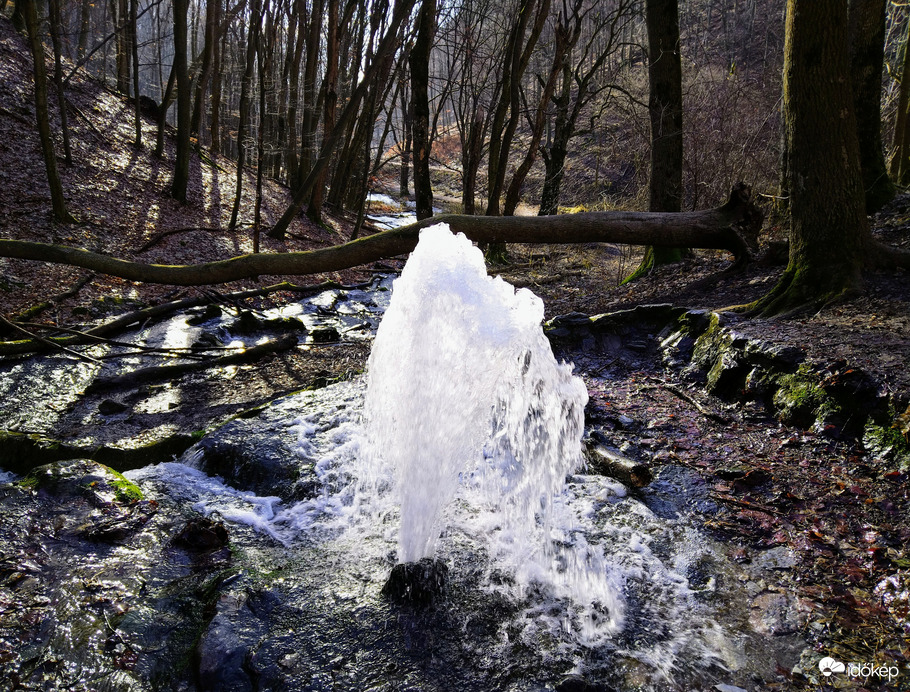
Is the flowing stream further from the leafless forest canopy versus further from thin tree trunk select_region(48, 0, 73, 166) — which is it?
thin tree trunk select_region(48, 0, 73, 166)

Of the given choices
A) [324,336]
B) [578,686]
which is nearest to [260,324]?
[324,336]

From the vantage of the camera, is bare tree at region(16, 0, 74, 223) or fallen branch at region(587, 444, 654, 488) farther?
bare tree at region(16, 0, 74, 223)

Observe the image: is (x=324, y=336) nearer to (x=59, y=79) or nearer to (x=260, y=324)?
(x=260, y=324)

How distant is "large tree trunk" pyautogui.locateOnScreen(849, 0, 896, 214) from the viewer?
831 centimetres

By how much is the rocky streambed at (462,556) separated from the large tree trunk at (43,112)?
6.02 metres

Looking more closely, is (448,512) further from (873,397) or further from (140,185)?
(140,185)

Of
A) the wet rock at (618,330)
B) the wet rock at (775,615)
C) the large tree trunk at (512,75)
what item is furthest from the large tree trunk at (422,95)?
the wet rock at (775,615)

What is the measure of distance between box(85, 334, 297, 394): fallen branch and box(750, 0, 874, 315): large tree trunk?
6.14 m

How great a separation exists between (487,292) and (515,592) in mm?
1875

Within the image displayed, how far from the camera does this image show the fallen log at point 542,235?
295 inches

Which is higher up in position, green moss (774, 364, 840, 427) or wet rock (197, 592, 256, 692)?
green moss (774, 364, 840, 427)

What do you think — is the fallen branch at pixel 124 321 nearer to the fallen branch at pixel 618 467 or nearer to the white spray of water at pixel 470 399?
the white spray of water at pixel 470 399

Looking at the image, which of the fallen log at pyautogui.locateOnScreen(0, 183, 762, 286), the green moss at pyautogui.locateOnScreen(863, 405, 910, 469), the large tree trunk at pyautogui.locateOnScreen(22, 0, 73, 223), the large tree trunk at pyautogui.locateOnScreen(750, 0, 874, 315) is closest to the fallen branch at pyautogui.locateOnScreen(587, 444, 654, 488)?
the green moss at pyautogui.locateOnScreen(863, 405, 910, 469)

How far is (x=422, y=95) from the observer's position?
12383 millimetres
